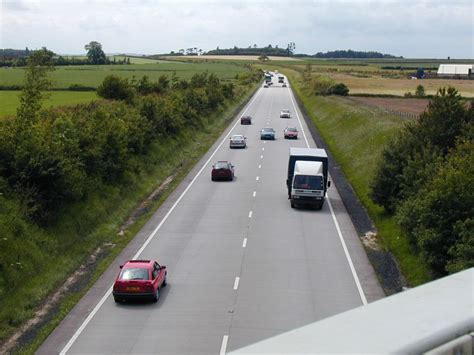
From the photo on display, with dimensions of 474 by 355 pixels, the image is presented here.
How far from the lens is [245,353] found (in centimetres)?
556

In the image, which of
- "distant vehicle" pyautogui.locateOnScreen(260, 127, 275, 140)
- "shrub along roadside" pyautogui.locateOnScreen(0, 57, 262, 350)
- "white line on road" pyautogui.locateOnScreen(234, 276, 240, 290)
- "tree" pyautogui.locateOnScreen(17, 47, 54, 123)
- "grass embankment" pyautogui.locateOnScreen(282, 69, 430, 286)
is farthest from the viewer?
"distant vehicle" pyautogui.locateOnScreen(260, 127, 275, 140)

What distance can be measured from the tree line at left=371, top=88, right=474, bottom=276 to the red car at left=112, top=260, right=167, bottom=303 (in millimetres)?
8965

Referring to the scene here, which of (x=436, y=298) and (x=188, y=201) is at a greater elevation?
(x=436, y=298)

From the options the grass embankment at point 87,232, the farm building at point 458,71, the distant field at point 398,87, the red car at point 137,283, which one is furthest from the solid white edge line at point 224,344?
the farm building at point 458,71

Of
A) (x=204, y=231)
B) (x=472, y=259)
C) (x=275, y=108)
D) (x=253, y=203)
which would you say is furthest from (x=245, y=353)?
(x=275, y=108)

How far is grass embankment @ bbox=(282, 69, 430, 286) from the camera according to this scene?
1028 inches

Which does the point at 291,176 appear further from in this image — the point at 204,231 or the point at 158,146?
the point at 158,146

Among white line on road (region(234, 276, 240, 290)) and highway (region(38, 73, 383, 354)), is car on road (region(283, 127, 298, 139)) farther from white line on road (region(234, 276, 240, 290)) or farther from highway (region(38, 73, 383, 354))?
white line on road (region(234, 276, 240, 290))

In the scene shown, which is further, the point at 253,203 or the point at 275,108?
the point at 275,108

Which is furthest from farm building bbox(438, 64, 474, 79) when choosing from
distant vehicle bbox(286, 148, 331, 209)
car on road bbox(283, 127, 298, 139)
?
distant vehicle bbox(286, 148, 331, 209)

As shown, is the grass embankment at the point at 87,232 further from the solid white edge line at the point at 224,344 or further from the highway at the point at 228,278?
the solid white edge line at the point at 224,344

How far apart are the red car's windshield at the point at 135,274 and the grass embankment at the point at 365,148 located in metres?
9.26

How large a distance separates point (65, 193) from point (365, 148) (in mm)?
27278

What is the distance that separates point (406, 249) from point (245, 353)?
73.1 ft
